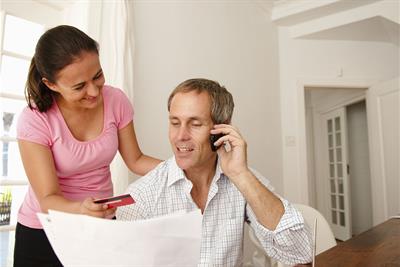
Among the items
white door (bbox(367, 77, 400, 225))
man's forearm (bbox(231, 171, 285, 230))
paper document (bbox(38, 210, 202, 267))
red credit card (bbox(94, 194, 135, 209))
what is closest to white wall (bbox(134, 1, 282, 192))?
white door (bbox(367, 77, 400, 225))

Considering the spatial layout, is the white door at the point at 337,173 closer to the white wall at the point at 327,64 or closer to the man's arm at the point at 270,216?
the white wall at the point at 327,64

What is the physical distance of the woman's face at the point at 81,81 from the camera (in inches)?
42.1

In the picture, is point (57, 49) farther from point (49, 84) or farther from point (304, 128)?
point (304, 128)

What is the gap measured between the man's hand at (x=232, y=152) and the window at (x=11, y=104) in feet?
4.31

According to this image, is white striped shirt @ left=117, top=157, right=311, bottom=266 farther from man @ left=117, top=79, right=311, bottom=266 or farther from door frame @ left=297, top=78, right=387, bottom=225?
door frame @ left=297, top=78, right=387, bottom=225

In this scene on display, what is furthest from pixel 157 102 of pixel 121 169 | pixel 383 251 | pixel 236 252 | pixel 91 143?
pixel 383 251

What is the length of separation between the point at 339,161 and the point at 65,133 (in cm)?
561

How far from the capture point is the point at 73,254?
2.17ft

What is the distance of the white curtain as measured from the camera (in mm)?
2137

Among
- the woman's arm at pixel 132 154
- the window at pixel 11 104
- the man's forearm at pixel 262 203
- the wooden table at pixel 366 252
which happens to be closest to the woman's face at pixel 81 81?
the woman's arm at pixel 132 154

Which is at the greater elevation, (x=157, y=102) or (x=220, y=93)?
(x=157, y=102)

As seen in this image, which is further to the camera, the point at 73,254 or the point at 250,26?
the point at 250,26

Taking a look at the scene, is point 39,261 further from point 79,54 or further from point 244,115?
point 244,115

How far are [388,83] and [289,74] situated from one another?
1039mm
